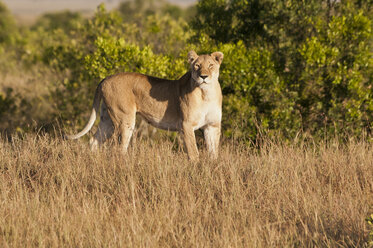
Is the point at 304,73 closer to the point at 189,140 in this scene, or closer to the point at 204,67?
the point at 204,67

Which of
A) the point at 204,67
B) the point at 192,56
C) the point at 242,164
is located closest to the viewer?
the point at 242,164

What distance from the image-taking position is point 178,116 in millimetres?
6441

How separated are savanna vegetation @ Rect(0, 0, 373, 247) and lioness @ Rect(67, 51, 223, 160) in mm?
344

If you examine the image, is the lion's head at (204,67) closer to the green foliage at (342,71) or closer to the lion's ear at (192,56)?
the lion's ear at (192,56)

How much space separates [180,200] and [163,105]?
241cm

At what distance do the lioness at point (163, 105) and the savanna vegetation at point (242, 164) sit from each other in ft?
1.13

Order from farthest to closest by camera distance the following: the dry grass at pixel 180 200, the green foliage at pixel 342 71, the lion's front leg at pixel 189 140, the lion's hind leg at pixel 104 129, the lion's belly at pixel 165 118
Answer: the lion's hind leg at pixel 104 129, the green foliage at pixel 342 71, the lion's belly at pixel 165 118, the lion's front leg at pixel 189 140, the dry grass at pixel 180 200

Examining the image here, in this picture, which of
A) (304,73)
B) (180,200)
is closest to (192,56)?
(304,73)

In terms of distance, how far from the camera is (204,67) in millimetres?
5762

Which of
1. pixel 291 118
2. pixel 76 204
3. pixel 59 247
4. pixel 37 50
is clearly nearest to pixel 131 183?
pixel 76 204

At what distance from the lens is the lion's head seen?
18.6ft

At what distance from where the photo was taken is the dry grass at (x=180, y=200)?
3.62 m

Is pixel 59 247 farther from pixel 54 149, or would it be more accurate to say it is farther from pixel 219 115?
pixel 219 115

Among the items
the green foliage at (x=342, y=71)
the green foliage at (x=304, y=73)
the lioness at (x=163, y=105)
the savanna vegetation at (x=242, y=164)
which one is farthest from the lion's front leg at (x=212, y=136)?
the green foliage at (x=342, y=71)
